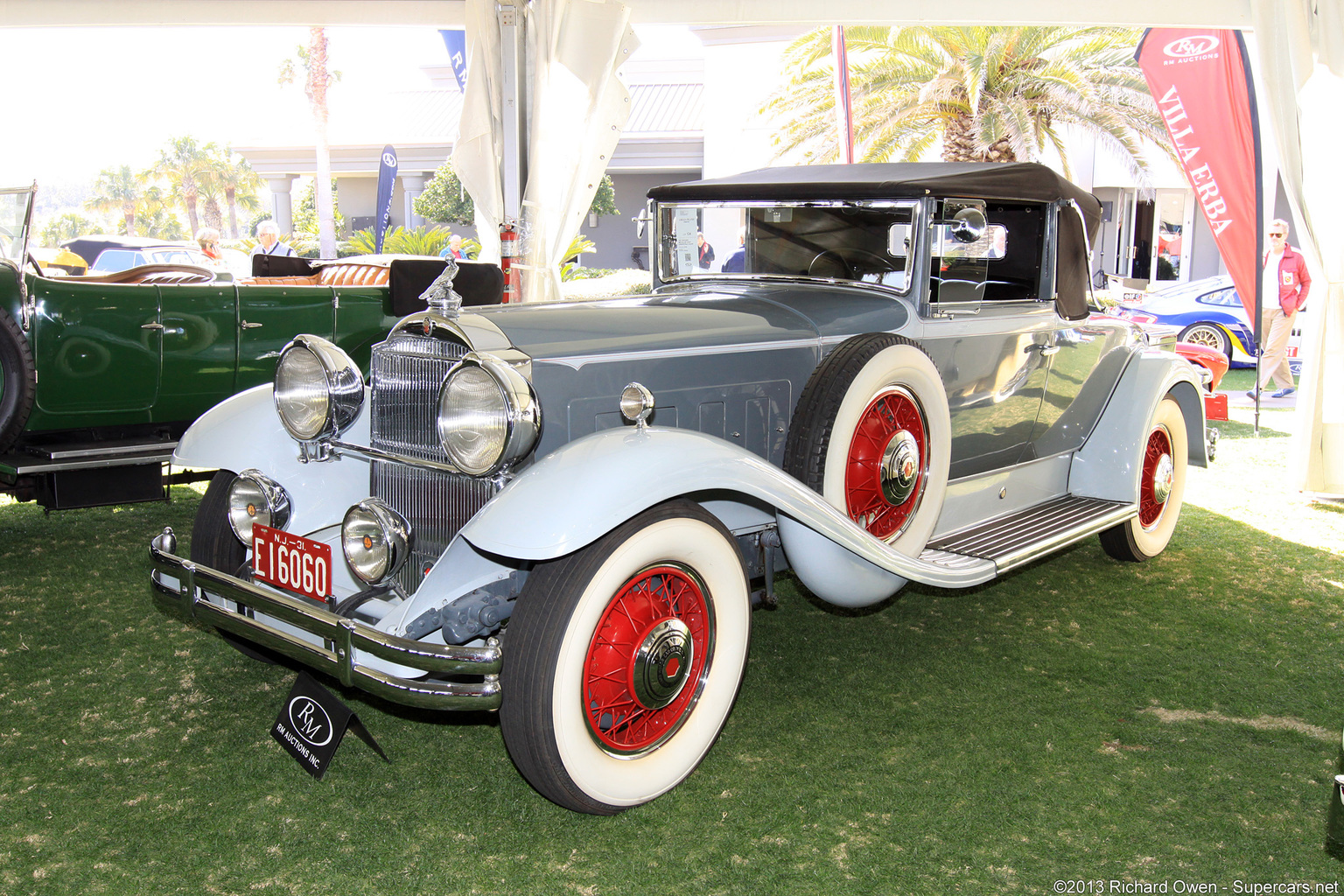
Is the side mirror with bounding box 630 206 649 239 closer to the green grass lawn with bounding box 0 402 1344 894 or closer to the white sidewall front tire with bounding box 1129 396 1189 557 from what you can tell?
the green grass lawn with bounding box 0 402 1344 894

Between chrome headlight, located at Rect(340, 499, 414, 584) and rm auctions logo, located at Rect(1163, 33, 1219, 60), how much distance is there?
732cm

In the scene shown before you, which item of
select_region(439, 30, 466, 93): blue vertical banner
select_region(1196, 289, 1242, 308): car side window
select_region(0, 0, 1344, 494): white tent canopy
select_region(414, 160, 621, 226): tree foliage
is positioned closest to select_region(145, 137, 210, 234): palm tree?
select_region(414, 160, 621, 226): tree foliage

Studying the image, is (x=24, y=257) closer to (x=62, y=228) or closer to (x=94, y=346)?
(x=94, y=346)

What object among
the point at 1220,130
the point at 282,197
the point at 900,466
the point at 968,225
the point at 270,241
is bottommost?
the point at 900,466

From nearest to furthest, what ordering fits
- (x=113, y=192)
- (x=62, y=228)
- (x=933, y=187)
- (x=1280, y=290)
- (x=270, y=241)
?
(x=933, y=187) < (x=270, y=241) < (x=1280, y=290) < (x=62, y=228) < (x=113, y=192)

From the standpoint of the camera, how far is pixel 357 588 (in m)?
2.93

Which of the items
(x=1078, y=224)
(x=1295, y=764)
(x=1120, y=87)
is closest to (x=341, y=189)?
(x=1120, y=87)

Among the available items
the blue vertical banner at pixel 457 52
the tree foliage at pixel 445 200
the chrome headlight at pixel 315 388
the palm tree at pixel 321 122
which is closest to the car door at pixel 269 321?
the chrome headlight at pixel 315 388

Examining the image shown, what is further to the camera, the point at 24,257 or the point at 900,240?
the point at 24,257

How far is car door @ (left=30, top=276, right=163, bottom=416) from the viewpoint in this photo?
4.36 meters

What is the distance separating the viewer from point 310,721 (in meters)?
2.51

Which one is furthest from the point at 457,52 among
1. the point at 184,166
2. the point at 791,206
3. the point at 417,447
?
the point at 184,166

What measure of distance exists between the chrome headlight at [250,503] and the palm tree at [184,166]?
4400cm

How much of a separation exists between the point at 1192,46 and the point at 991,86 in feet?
14.5
